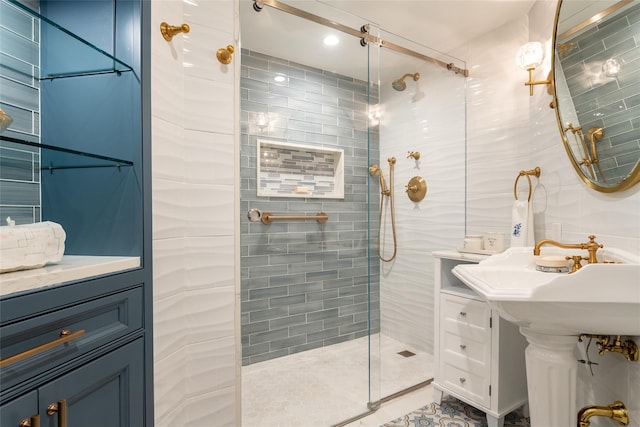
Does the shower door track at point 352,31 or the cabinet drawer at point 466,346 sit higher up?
the shower door track at point 352,31

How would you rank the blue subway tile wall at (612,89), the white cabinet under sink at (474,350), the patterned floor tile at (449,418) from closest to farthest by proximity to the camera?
1. the blue subway tile wall at (612,89)
2. the white cabinet under sink at (474,350)
3. the patterned floor tile at (449,418)

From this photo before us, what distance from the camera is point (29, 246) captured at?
2.83 feet

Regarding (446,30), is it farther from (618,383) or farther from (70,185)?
(70,185)

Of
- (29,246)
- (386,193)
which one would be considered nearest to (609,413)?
(386,193)

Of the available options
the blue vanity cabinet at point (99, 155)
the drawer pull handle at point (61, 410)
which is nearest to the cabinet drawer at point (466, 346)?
the blue vanity cabinet at point (99, 155)

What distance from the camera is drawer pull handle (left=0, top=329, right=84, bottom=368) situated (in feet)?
2.28

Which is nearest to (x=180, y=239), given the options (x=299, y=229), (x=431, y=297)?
(x=299, y=229)

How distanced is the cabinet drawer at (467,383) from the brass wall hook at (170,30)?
220 centimetres

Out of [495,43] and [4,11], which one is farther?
[495,43]

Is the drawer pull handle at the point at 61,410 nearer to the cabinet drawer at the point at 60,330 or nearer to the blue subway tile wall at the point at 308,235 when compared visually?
the cabinet drawer at the point at 60,330

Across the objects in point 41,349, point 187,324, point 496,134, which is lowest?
point 187,324

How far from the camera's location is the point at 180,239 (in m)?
1.38

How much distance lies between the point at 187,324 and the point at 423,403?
1.54m

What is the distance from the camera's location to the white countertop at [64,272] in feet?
2.46
